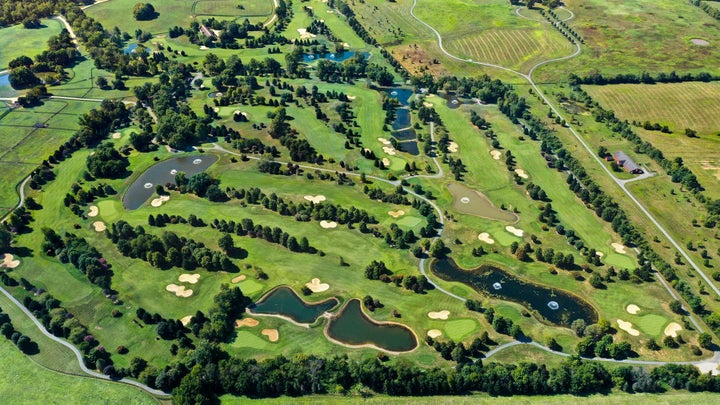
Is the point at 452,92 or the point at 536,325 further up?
the point at 452,92

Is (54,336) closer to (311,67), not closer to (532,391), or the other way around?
A: (532,391)

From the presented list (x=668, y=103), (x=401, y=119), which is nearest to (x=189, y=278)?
(x=401, y=119)

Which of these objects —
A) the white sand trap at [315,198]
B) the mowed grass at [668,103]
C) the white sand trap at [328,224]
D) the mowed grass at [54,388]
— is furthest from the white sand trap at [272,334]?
the mowed grass at [668,103]

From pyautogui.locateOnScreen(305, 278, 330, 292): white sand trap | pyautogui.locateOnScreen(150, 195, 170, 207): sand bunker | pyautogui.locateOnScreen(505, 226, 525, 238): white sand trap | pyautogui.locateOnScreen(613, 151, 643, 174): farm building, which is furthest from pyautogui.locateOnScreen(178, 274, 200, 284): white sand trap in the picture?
pyautogui.locateOnScreen(613, 151, 643, 174): farm building

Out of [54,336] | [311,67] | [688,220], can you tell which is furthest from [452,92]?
[54,336]

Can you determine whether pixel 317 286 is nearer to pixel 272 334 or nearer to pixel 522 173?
Result: pixel 272 334
